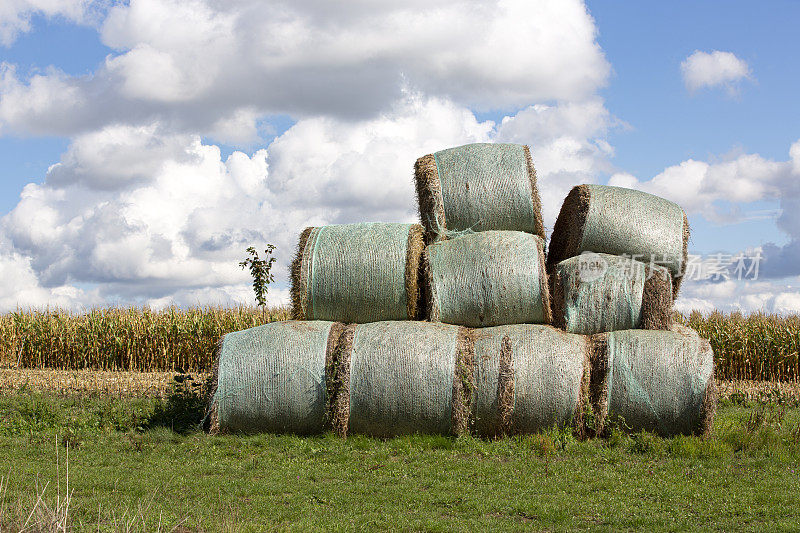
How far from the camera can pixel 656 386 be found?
9.93m

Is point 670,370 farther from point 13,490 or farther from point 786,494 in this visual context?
point 13,490

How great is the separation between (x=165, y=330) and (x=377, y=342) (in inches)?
532

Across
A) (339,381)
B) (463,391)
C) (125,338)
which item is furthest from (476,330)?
(125,338)

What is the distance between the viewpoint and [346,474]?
28.7ft

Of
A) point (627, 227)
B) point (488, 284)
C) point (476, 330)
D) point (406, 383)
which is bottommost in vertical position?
point (406, 383)

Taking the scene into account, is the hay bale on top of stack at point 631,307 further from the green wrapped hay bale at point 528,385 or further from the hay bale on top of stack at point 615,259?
the green wrapped hay bale at point 528,385

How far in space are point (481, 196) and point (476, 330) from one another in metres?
2.36

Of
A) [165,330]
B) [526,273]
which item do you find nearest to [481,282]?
[526,273]

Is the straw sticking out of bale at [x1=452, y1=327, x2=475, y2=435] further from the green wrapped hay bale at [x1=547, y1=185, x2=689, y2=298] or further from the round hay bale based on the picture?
the green wrapped hay bale at [x1=547, y1=185, x2=689, y2=298]

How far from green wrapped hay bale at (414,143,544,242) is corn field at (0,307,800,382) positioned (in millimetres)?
A: 10735

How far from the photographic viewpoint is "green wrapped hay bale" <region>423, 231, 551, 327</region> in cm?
1073

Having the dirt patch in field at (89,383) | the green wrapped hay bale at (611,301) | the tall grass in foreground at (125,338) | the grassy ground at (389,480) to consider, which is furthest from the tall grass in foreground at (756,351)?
the dirt patch in field at (89,383)

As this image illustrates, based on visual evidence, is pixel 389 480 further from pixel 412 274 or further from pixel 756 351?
pixel 756 351

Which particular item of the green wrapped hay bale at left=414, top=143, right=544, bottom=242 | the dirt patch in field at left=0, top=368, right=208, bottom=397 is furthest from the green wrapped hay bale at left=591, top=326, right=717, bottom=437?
the dirt patch in field at left=0, top=368, right=208, bottom=397
